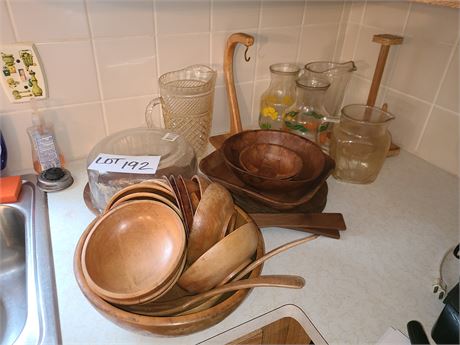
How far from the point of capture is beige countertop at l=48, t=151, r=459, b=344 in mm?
484

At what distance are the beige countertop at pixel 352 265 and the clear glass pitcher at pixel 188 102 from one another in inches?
9.6

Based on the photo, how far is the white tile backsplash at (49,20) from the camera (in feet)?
2.01

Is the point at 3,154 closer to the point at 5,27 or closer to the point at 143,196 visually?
the point at 5,27

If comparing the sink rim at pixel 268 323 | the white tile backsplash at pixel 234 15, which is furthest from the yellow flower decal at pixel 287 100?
the sink rim at pixel 268 323

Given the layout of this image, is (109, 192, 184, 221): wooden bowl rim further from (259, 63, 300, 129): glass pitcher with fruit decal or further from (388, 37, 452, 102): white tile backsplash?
(388, 37, 452, 102): white tile backsplash

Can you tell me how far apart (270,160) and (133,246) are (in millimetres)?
369

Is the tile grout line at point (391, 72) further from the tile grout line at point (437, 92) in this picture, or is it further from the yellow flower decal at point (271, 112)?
the yellow flower decal at point (271, 112)

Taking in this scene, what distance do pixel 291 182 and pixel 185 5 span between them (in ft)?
1.53

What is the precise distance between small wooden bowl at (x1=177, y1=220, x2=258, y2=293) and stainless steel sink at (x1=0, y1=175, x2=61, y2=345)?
0.20 metres

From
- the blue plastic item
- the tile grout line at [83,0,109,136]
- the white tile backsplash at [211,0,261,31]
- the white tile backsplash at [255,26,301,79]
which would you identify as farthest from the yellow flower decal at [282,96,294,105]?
the blue plastic item

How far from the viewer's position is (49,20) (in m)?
0.63

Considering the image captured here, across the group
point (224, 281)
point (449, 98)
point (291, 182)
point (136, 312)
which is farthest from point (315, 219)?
Answer: point (449, 98)

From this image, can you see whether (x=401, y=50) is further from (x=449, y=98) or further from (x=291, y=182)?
(x=291, y=182)

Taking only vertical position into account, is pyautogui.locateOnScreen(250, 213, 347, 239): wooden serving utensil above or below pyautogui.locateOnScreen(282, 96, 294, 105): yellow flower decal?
below
